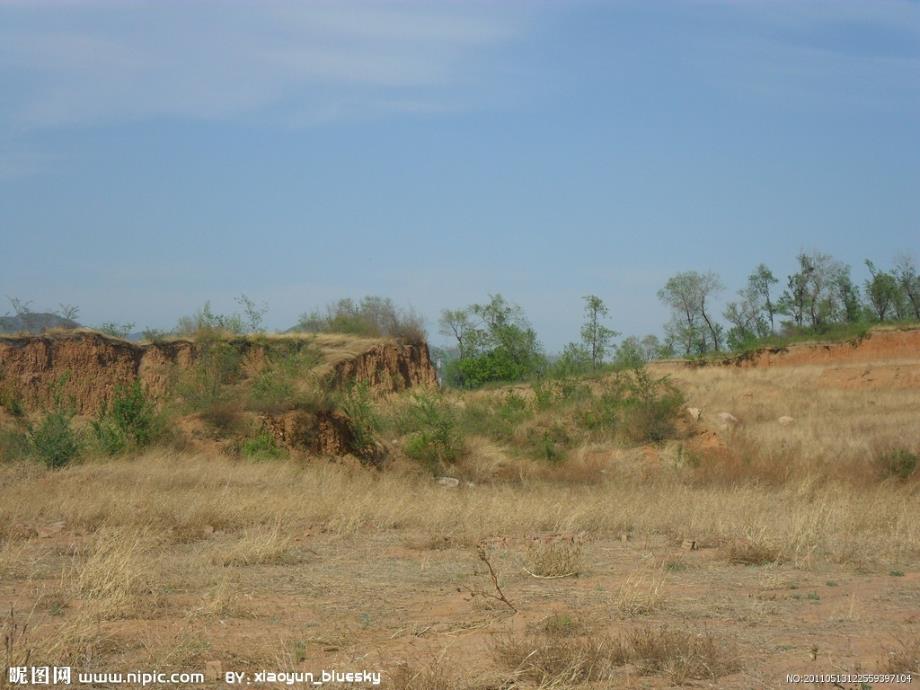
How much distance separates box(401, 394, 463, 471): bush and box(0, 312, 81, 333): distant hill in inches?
434

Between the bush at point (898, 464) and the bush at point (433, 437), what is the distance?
32.6ft

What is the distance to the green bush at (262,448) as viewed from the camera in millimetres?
19875

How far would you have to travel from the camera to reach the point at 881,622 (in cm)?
674

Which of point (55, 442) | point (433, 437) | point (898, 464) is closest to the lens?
point (55, 442)

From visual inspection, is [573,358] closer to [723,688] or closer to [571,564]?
[571,564]

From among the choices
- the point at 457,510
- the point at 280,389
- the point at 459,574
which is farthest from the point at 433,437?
the point at 459,574

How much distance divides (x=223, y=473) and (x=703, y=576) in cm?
978

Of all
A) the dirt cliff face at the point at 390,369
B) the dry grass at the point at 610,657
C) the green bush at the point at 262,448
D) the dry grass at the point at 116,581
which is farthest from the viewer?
the dirt cliff face at the point at 390,369

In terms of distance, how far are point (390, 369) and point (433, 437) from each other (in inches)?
367

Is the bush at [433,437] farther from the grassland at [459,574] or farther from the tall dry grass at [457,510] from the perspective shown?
the tall dry grass at [457,510]

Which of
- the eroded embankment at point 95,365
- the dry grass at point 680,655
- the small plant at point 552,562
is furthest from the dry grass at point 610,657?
the eroded embankment at point 95,365

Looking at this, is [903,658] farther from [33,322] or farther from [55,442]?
[33,322]

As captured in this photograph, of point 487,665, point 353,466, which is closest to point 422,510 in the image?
point 487,665

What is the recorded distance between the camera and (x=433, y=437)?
928 inches
